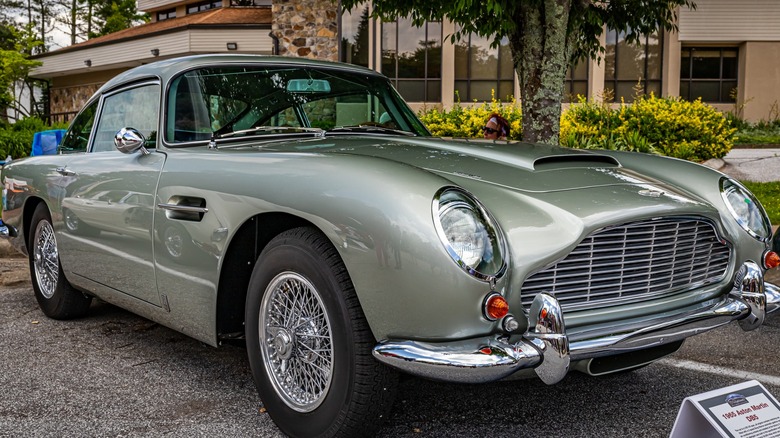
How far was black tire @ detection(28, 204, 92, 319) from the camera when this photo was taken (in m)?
4.50

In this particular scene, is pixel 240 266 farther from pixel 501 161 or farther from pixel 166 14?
pixel 166 14

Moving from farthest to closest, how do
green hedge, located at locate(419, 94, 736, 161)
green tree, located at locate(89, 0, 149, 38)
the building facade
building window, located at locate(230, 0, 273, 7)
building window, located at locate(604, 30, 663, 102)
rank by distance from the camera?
green tree, located at locate(89, 0, 149, 38)
building window, located at locate(230, 0, 273, 7)
building window, located at locate(604, 30, 663, 102)
the building facade
green hedge, located at locate(419, 94, 736, 161)

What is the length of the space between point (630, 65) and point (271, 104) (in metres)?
20.3

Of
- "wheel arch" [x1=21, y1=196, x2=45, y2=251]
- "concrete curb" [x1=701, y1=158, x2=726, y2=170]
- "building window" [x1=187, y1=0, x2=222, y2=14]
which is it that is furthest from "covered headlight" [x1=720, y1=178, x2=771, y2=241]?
"building window" [x1=187, y1=0, x2=222, y2=14]

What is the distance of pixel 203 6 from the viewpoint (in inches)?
1179

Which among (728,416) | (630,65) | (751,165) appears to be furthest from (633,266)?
(630,65)

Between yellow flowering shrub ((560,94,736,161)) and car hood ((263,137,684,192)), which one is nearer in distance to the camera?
car hood ((263,137,684,192))

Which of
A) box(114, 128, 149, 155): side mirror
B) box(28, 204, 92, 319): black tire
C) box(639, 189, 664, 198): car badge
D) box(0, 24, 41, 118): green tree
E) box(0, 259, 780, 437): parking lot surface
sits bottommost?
box(0, 259, 780, 437): parking lot surface

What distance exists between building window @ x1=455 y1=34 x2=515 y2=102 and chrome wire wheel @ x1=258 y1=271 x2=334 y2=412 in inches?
770

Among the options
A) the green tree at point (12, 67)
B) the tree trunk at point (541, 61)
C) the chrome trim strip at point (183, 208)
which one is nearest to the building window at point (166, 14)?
the green tree at point (12, 67)

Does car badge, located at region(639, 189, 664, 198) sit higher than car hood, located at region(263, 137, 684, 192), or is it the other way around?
car hood, located at region(263, 137, 684, 192)

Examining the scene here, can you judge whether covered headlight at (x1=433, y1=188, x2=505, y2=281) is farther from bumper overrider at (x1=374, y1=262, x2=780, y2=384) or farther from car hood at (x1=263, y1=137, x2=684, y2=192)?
car hood at (x1=263, y1=137, x2=684, y2=192)

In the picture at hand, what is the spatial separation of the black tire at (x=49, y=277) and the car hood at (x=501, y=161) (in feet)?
6.81

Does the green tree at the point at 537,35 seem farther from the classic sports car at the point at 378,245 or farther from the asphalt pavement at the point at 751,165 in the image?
the asphalt pavement at the point at 751,165
